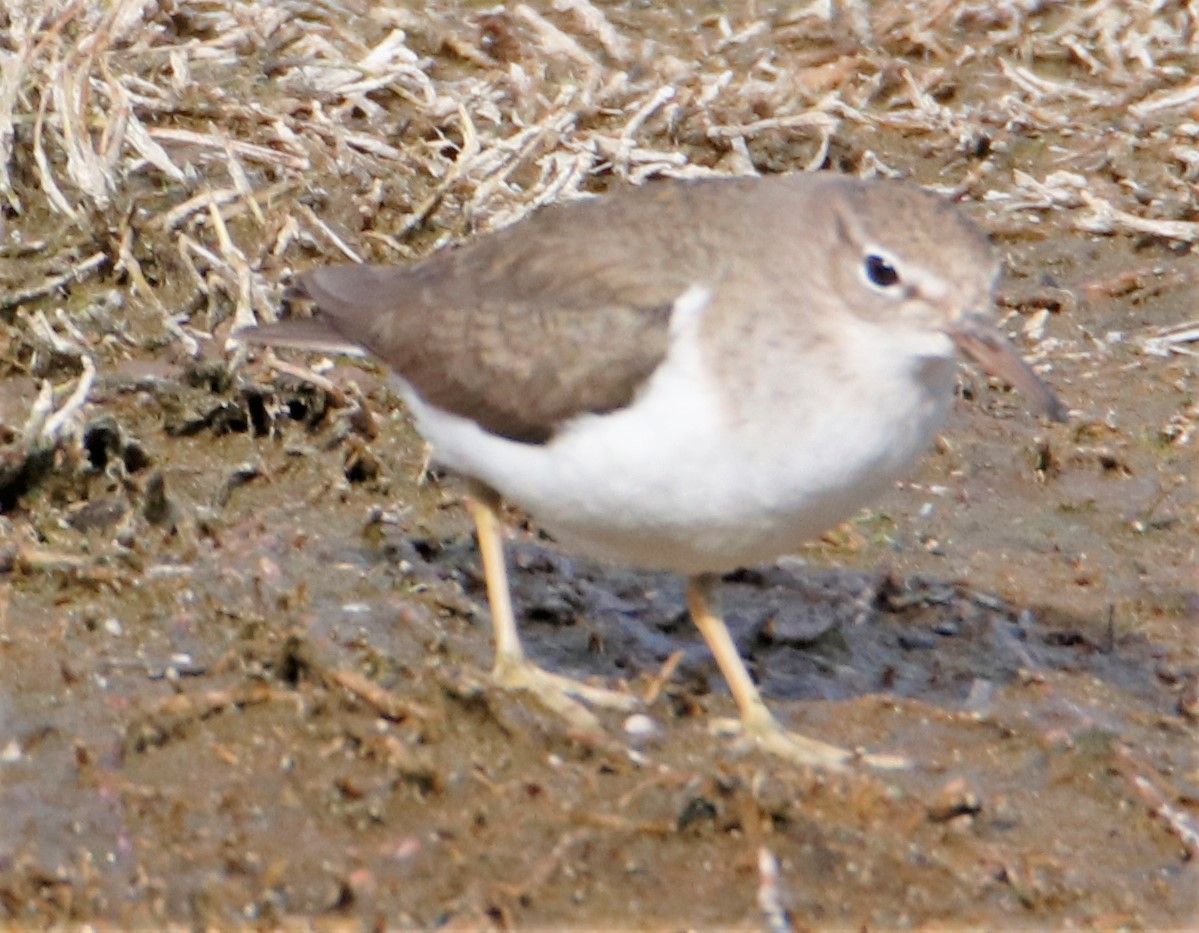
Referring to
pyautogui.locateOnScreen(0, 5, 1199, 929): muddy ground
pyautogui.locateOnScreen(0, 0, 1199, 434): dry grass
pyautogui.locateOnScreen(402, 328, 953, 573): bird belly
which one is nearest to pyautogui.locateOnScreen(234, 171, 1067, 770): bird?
pyautogui.locateOnScreen(402, 328, 953, 573): bird belly

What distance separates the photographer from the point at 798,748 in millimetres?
6207

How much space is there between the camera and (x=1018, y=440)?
8477 mm

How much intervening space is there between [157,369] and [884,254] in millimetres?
3365

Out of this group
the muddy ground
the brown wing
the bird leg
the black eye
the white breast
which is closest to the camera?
the muddy ground

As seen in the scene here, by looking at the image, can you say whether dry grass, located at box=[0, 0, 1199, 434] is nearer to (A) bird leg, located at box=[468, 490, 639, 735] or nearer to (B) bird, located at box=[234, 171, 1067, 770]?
(A) bird leg, located at box=[468, 490, 639, 735]

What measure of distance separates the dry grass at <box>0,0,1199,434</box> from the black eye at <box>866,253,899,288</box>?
10.1 feet

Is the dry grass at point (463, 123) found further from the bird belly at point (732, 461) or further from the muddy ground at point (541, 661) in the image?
the bird belly at point (732, 461)

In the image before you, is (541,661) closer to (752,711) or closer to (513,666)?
(513,666)

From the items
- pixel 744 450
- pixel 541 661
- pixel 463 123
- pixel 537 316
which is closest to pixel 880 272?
pixel 744 450

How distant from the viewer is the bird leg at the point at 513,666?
610 cm

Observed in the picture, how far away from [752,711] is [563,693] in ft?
2.07

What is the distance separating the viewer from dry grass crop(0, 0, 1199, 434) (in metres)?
8.35

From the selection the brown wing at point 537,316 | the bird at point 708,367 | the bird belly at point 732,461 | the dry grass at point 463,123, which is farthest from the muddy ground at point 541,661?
the brown wing at point 537,316

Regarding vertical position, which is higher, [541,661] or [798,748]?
[798,748]
